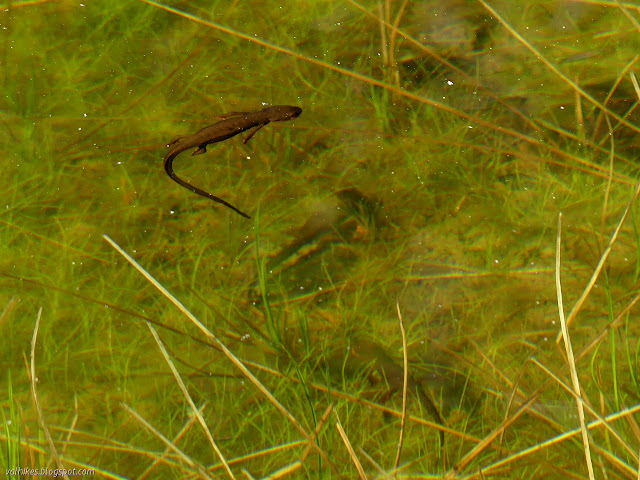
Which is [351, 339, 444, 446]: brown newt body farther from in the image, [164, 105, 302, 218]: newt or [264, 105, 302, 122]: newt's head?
[264, 105, 302, 122]: newt's head

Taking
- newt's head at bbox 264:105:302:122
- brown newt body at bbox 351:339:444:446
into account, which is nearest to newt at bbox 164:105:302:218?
newt's head at bbox 264:105:302:122

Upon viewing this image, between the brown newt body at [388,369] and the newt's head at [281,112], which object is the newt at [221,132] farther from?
the brown newt body at [388,369]

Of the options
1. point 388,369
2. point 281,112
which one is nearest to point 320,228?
point 281,112

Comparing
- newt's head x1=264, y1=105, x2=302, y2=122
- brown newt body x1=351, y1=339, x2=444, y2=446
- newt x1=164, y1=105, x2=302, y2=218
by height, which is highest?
newt's head x1=264, y1=105, x2=302, y2=122

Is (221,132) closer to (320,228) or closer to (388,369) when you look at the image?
(320,228)

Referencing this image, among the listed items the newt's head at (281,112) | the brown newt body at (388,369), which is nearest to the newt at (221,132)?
the newt's head at (281,112)

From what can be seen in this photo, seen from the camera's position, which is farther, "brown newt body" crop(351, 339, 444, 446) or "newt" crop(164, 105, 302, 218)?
"newt" crop(164, 105, 302, 218)

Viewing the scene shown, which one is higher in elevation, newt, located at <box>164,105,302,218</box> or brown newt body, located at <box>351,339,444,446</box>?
newt, located at <box>164,105,302,218</box>
